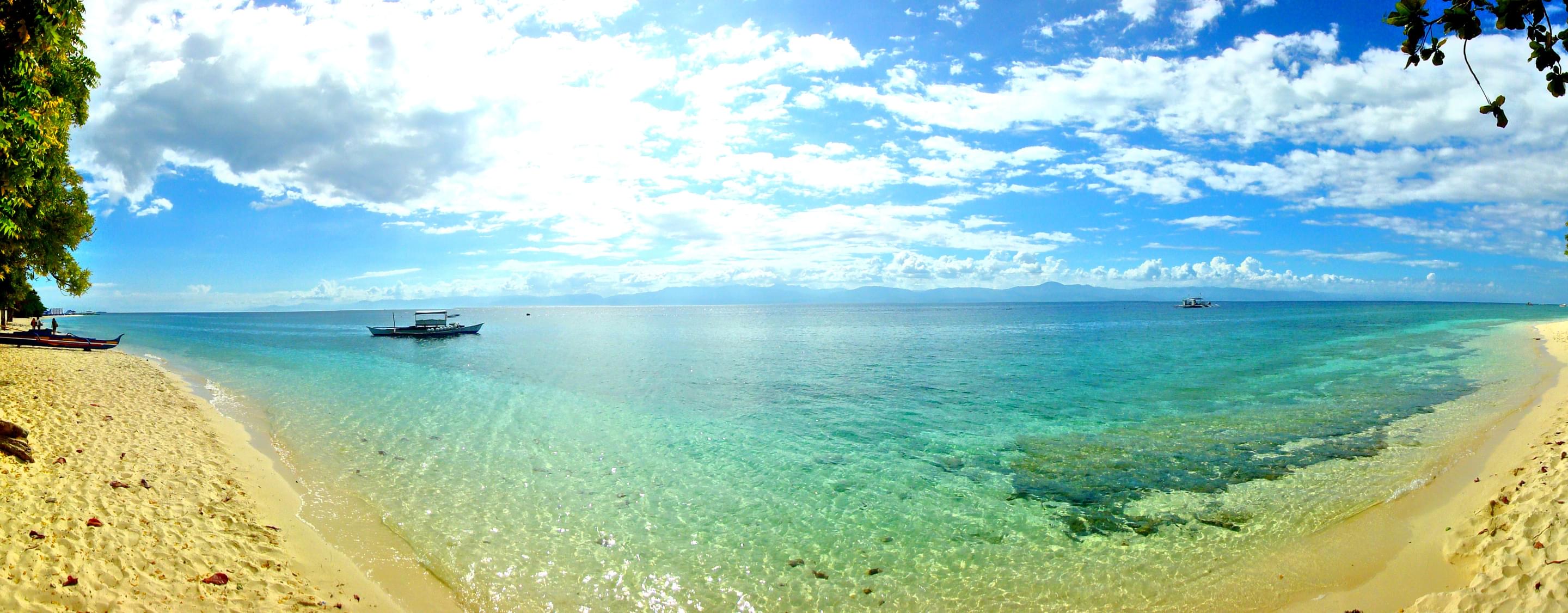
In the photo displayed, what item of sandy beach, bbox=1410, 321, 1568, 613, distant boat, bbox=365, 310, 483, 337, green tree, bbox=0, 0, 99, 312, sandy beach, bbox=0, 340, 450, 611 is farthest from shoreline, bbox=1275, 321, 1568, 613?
distant boat, bbox=365, 310, 483, 337

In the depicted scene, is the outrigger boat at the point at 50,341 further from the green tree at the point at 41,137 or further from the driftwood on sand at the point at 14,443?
the driftwood on sand at the point at 14,443

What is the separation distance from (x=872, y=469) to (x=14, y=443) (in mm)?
19368

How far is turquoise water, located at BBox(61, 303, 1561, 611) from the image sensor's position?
11016 millimetres

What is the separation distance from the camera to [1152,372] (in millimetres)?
40500

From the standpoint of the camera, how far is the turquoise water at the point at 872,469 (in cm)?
1102

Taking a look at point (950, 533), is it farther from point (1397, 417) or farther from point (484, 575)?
point (1397, 417)

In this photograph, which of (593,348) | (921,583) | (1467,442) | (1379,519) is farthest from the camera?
(593,348)

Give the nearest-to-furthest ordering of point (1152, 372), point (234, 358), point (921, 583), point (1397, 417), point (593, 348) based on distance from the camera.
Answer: point (921, 583), point (1397, 417), point (1152, 372), point (234, 358), point (593, 348)

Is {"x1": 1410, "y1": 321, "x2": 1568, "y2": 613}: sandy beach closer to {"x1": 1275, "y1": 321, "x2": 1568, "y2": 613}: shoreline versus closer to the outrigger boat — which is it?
{"x1": 1275, "y1": 321, "x2": 1568, "y2": 613}: shoreline

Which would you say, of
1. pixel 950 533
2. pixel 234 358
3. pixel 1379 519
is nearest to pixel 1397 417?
pixel 1379 519

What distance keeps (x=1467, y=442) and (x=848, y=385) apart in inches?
969

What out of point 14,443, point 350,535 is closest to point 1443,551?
point 350,535

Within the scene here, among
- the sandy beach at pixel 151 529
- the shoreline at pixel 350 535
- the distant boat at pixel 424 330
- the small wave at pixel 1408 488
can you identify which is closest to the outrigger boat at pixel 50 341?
the distant boat at pixel 424 330

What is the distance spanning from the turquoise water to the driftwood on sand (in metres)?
5.27
